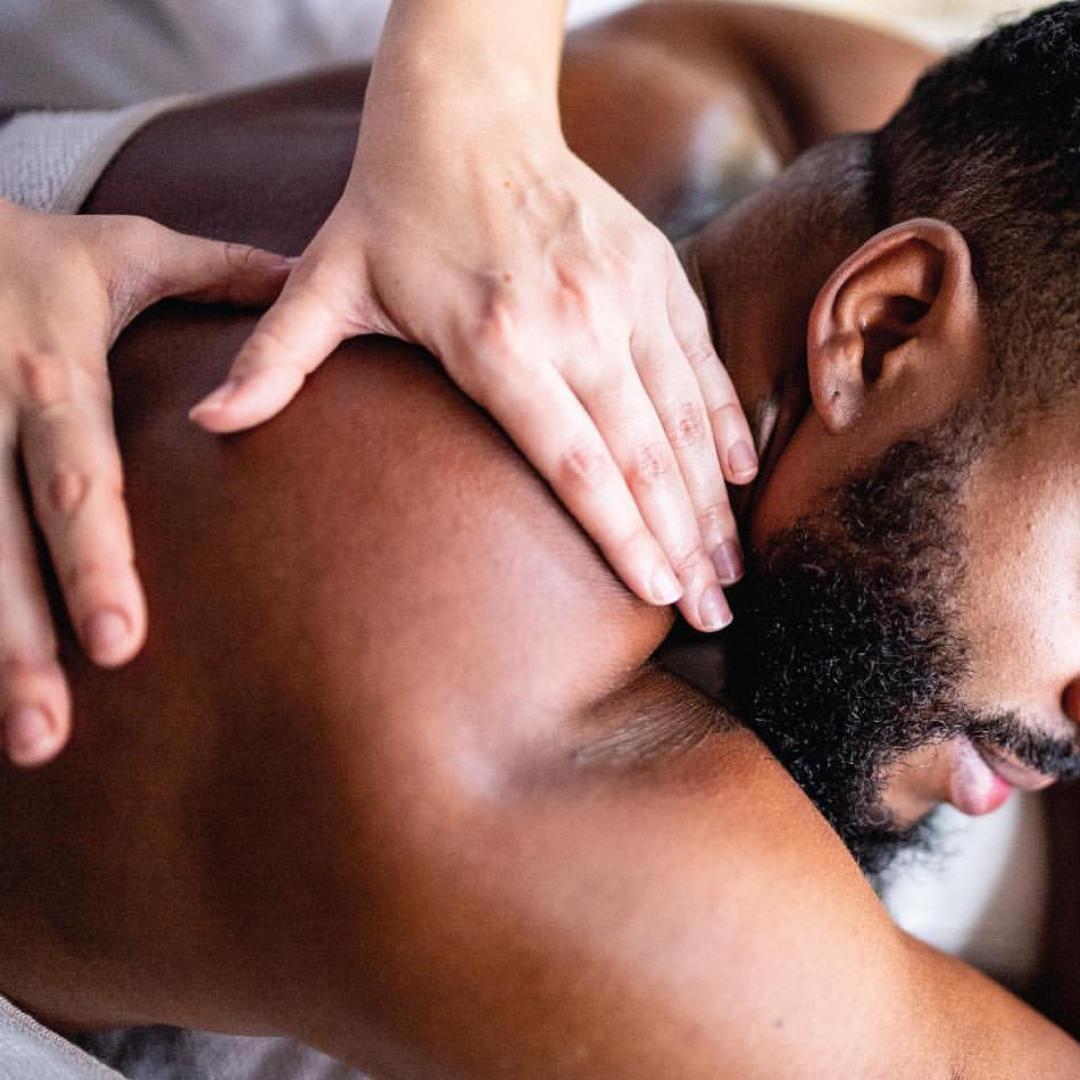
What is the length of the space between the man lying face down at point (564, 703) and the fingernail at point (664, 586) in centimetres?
1

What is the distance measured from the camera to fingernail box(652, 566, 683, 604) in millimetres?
696

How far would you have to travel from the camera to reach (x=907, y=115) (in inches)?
35.7

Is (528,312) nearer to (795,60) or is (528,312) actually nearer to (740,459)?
(740,459)

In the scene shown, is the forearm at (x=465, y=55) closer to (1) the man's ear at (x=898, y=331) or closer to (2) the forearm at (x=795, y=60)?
(1) the man's ear at (x=898, y=331)

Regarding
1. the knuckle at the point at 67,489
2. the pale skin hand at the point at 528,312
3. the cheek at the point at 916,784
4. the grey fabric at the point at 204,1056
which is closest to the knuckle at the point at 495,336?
the pale skin hand at the point at 528,312

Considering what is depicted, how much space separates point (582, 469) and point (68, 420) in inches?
11.4

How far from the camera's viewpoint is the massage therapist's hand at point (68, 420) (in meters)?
0.62

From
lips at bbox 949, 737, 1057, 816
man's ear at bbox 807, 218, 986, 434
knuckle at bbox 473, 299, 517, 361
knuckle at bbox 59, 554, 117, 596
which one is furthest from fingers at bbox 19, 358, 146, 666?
lips at bbox 949, 737, 1057, 816

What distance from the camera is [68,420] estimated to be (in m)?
0.67

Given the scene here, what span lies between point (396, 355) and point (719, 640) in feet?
1.07

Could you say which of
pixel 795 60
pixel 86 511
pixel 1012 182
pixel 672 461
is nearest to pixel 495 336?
pixel 672 461

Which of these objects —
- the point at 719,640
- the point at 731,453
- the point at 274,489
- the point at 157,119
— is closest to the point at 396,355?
the point at 274,489

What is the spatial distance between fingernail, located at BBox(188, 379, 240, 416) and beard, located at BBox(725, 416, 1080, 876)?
36cm

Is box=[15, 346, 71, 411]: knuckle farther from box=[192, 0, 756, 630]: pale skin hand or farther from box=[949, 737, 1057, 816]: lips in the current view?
box=[949, 737, 1057, 816]: lips
